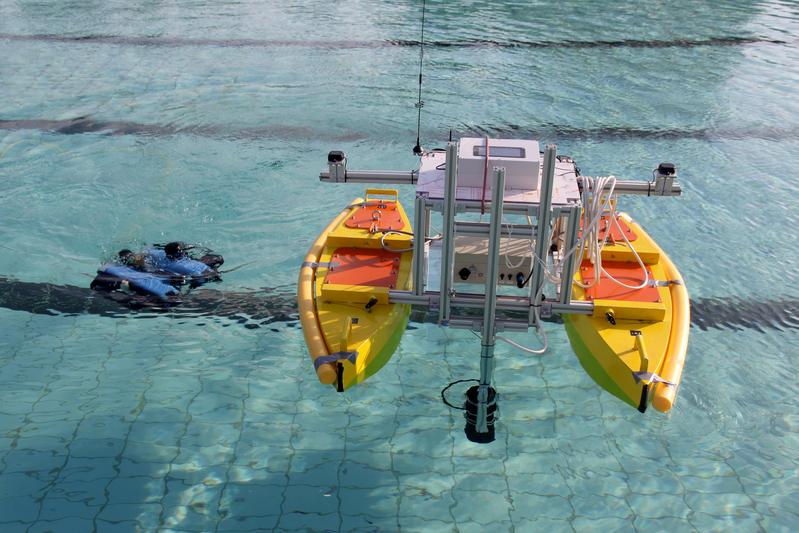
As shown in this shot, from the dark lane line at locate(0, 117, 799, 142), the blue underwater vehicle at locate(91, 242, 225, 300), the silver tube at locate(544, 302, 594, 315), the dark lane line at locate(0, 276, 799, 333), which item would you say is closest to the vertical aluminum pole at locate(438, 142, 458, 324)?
the silver tube at locate(544, 302, 594, 315)

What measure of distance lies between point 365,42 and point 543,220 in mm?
10126

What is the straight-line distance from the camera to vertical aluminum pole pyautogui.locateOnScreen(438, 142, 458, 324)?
3.28m

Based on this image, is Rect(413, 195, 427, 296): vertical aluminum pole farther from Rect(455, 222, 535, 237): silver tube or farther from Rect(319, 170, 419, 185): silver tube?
Rect(319, 170, 419, 185): silver tube

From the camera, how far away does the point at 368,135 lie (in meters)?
8.97

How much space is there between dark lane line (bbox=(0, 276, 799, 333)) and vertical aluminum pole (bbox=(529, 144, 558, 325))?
230 centimetres

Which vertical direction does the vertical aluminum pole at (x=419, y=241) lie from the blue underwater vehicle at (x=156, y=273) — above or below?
above

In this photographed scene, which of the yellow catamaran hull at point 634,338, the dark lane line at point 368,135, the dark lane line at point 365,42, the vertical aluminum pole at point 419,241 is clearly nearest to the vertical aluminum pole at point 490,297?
the vertical aluminum pole at point 419,241

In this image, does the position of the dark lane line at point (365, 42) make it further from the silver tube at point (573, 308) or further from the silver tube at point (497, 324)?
the silver tube at point (497, 324)

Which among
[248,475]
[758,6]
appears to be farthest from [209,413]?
[758,6]

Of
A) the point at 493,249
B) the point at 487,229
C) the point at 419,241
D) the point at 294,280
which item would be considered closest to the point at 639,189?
the point at 487,229

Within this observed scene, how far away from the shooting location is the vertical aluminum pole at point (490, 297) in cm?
324

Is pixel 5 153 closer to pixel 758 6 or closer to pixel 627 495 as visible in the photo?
pixel 627 495

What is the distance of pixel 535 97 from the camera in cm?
1014

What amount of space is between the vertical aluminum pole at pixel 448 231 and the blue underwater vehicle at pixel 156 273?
2792 millimetres
